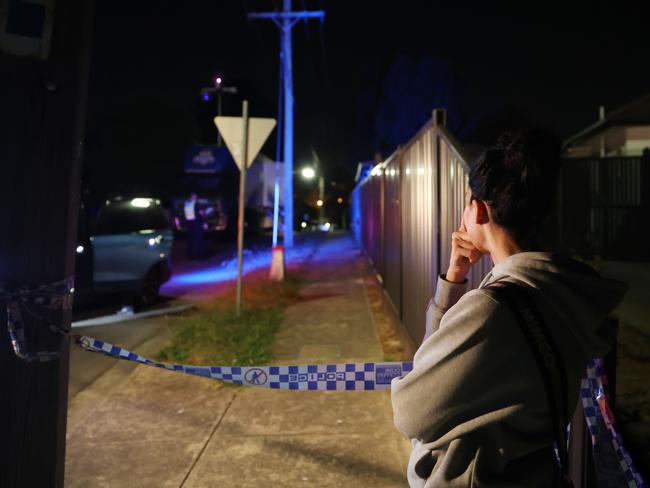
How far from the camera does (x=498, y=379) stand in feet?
4.04

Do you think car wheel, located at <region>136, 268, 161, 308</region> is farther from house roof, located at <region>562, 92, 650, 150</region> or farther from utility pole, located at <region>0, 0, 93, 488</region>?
house roof, located at <region>562, 92, 650, 150</region>

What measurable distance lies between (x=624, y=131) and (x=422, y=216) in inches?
466

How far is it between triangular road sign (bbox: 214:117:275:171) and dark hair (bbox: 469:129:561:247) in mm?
6764

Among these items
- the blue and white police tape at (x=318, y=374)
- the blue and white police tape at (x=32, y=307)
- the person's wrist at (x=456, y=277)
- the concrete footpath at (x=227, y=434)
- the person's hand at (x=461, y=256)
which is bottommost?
the concrete footpath at (x=227, y=434)

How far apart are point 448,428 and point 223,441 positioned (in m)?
3.23

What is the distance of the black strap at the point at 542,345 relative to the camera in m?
1.24

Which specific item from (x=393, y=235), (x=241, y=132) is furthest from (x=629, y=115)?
(x=241, y=132)

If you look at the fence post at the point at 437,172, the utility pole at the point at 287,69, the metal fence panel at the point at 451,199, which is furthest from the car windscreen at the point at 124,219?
the utility pole at the point at 287,69

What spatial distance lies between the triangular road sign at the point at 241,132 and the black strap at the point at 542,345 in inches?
275

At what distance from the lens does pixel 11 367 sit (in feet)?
7.97

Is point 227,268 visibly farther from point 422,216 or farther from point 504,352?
point 504,352

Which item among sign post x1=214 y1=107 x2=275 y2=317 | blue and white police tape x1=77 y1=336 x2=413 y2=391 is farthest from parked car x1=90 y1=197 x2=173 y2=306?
blue and white police tape x1=77 y1=336 x2=413 y2=391

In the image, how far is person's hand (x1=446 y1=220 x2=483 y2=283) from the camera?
166 centimetres

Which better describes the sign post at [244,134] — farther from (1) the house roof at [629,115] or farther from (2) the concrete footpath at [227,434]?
(1) the house roof at [629,115]
